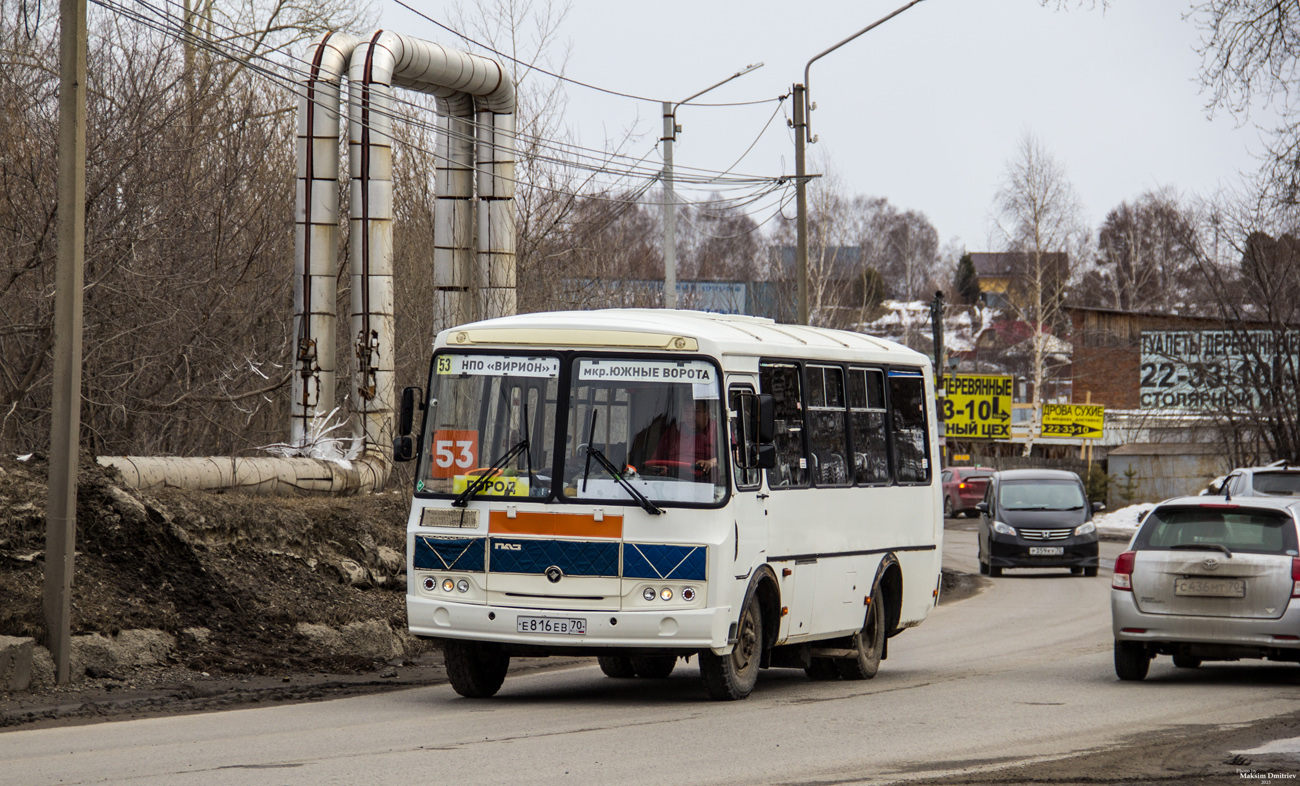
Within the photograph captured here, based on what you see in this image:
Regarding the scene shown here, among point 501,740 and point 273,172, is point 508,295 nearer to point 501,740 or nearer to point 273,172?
point 273,172

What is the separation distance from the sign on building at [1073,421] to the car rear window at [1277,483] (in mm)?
37000

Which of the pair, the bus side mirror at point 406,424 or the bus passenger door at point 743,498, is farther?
the bus passenger door at point 743,498

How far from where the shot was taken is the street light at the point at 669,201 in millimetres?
25859

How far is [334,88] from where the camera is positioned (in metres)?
20.4

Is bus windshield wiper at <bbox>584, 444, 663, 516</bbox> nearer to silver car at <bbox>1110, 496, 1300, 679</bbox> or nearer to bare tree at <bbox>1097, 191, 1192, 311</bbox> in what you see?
silver car at <bbox>1110, 496, 1300, 679</bbox>

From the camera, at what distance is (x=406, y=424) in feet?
38.2

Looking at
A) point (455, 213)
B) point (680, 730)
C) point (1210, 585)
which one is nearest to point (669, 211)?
point (455, 213)

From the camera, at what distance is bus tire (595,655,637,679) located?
14.0m

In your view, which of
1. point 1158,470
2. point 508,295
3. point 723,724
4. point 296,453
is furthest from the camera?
point 1158,470

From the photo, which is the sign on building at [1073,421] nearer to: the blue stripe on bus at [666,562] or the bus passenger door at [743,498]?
the bus passenger door at [743,498]

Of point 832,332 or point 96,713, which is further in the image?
point 832,332

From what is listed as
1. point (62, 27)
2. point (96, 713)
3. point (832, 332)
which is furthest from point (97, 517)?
point (832, 332)

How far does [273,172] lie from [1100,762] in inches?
774


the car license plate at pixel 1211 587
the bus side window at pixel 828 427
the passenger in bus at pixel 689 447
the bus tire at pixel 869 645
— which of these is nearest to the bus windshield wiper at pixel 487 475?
the passenger in bus at pixel 689 447
